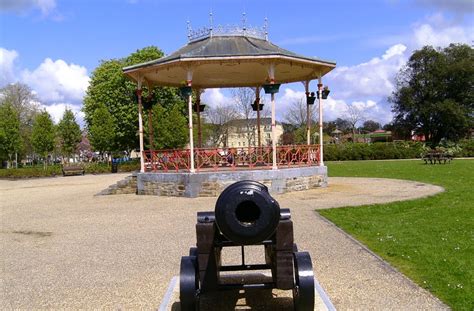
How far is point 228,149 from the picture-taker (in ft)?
57.0

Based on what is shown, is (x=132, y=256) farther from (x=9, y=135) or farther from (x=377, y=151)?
(x=377, y=151)

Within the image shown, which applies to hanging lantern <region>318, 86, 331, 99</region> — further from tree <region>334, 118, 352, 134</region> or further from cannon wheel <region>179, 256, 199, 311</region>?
tree <region>334, 118, 352, 134</region>

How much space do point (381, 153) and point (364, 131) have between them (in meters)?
85.6

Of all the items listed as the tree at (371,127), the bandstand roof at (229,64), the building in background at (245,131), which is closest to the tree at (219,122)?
the building in background at (245,131)

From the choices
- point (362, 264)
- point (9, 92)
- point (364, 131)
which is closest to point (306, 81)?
point (362, 264)

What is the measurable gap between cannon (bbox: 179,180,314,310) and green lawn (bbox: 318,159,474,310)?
1662mm

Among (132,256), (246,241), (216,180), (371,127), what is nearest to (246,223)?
(246,241)

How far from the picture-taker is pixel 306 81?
2106cm

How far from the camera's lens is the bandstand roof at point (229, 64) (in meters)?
16.1

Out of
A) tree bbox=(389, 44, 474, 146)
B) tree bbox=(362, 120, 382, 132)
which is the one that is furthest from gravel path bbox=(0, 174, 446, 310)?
tree bbox=(362, 120, 382, 132)

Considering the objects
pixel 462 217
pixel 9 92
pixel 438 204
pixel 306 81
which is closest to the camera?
pixel 462 217

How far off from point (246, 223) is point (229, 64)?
44.5ft

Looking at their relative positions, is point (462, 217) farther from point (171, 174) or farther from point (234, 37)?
point (234, 37)

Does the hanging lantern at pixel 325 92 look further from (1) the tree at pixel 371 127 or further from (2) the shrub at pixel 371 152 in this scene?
(1) the tree at pixel 371 127
